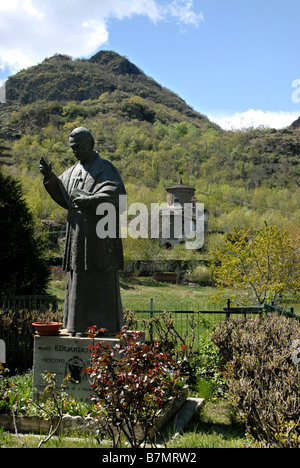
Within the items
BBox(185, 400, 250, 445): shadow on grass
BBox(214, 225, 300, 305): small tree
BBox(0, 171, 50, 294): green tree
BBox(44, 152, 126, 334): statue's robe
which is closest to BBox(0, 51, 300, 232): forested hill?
BBox(0, 171, 50, 294): green tree

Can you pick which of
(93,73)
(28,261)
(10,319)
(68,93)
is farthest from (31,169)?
(93,73)

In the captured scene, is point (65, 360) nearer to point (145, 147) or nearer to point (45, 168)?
point (45, 168)

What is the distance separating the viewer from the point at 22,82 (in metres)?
137

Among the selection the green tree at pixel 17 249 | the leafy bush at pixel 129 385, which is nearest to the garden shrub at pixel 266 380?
the leafy bush at pixel 129 385

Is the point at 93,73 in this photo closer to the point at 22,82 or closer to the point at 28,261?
the point at 22,82

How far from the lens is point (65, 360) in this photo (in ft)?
18.3

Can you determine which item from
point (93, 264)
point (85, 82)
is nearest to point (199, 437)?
point (93, 264)

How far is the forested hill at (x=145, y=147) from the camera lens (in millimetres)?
68875

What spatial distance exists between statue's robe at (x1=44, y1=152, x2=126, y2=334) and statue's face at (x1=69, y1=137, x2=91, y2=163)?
0.33 m

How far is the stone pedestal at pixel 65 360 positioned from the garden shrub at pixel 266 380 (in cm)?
177

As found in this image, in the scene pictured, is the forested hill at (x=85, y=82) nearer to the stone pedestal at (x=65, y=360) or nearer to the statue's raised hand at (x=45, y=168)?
the statue's raised hand at (x=45, y=168)

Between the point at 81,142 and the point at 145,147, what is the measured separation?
92.1 metres

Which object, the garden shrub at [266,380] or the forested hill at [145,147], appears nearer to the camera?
the garden shrub at [266,380]

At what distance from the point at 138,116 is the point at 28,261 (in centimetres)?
11563
